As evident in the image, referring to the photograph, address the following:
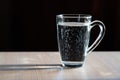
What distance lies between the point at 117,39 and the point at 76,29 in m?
1.48

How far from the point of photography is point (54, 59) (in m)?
0.96

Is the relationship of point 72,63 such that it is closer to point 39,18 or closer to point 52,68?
point 52,68

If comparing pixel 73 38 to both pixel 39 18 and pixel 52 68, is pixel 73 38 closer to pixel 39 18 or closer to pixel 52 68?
pixel 52 68

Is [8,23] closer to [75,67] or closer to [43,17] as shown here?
[43,17]

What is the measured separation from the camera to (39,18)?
214cm

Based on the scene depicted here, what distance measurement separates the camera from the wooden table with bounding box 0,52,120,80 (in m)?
0.77

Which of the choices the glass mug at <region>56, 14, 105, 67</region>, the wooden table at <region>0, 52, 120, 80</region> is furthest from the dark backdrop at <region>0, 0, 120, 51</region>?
the glass mug at <region>56, 14, 105, 67</region>

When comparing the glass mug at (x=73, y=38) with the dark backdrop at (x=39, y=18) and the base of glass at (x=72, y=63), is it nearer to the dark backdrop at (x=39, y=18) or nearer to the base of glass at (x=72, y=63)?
the base of glass at (x=72, y=63)

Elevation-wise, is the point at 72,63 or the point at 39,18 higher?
the point at 72,63

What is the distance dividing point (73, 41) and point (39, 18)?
4.34 feet

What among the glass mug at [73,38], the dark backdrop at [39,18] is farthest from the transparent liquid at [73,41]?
the dark backdrop at [39,18]

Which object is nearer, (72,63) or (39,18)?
(72,63)

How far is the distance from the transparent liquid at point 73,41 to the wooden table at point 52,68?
0.03 metres

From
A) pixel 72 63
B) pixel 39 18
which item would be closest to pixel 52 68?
pixel 72 63
